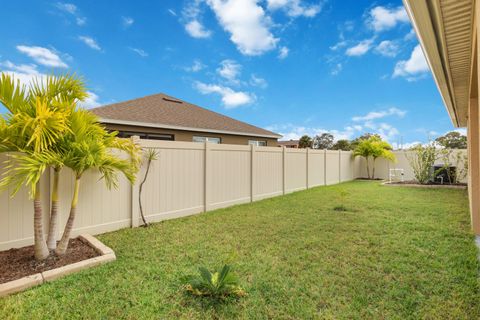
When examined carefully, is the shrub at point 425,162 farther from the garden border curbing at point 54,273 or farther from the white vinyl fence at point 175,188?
the garden border curbing at point 54,273

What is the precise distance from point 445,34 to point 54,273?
5.24 m

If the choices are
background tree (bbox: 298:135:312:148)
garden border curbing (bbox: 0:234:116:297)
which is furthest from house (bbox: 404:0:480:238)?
background tree (bbox: 298:135:312:148)

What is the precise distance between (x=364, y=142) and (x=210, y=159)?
11644 mm

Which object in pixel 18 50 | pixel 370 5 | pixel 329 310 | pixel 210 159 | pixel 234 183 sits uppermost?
pixel 370 5

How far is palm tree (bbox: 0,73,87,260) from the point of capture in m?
2.62

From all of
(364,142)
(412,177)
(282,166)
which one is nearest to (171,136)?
(282,166)

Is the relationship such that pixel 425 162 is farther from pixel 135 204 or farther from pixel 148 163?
pixel 135 204

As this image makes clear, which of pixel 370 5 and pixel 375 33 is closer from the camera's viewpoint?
pixel 370 5

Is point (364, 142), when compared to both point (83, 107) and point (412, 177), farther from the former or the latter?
point (83, 107)

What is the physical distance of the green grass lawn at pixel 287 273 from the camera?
219 cm

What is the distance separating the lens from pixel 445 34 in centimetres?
292

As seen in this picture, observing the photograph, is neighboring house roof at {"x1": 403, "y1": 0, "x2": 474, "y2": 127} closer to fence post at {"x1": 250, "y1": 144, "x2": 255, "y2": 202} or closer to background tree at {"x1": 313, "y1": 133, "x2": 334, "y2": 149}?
fence post at {"x1": 250, "y1": 144, "x2": 255, "y2": 202}

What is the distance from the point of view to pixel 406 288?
100 inches

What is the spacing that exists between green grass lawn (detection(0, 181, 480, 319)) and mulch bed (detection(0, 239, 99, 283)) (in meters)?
0.37
